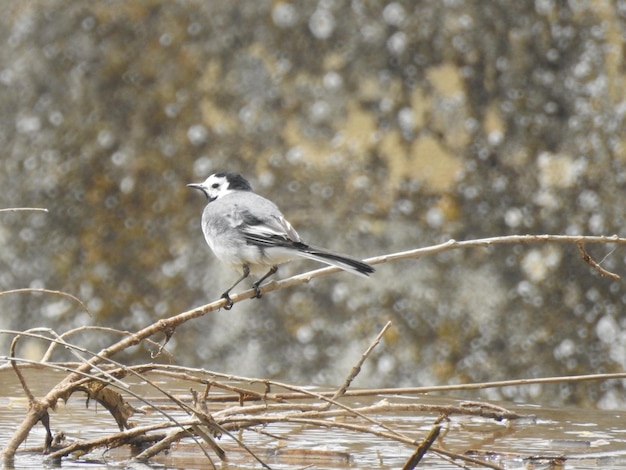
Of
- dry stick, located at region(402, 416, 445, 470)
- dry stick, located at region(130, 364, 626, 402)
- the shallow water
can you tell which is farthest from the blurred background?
dry stick, located at region(402, 416, 445, 470)

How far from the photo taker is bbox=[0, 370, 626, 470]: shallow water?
8.34ft

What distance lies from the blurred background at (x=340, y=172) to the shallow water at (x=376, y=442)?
674 mm

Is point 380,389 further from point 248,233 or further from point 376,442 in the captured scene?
point 248,233

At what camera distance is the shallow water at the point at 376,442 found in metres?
2.54

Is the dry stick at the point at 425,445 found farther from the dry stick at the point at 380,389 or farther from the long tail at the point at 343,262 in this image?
the long tail at the point at 343,262

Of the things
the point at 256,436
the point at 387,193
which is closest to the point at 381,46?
the point at 387,193

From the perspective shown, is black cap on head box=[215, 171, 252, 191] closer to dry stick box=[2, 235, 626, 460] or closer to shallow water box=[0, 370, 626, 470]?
shallow water box=[0, 370, 626, 470]

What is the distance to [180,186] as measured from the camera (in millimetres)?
4289

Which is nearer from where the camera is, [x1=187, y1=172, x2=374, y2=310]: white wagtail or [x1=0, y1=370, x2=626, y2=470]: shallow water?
[x1=0, y1=370, x2=626, y2=470]: shallow water

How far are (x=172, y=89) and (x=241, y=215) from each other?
96cm

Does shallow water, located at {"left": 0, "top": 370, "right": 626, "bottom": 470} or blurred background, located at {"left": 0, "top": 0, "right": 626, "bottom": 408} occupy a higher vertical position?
blurred background, located at {"left": 0, "top": 0, "right": 626, "bottom": 408}

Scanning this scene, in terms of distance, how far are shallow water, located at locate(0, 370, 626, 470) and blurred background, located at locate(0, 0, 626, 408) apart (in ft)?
2.21

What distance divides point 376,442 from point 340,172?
154 centimetres

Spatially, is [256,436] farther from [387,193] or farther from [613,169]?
[613,169]
